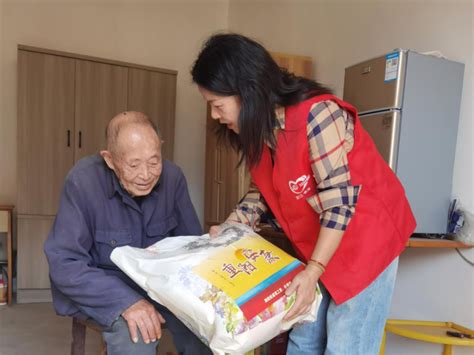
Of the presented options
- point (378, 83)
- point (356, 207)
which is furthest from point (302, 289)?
point (378, 83)

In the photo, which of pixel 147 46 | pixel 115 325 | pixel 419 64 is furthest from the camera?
pixel 147 46

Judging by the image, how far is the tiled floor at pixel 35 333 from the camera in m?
2.37

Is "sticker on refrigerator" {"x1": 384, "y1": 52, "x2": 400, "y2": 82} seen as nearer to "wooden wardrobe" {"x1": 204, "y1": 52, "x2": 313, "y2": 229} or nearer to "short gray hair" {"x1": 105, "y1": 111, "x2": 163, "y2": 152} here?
"wooden wardrobe" {"x1": 204, "y1": 52, "x2": 313, "y2": 229}

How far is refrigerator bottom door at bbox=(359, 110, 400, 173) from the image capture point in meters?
A: 1.61

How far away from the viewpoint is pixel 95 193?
1231mm

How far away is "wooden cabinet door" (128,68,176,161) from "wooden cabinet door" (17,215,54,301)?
1100 millimetres

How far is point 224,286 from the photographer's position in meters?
0.89

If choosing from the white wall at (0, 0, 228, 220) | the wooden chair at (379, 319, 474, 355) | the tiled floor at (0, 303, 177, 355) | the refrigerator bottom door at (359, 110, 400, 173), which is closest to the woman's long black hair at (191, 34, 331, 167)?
the refrigerator bottom door at (359, 110, 400, 173)

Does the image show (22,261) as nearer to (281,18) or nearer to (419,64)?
(281,18)

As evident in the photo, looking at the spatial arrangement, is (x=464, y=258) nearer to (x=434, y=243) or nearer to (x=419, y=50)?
(x=434, y=243)

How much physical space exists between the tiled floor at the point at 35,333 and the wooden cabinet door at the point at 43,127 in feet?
2.34

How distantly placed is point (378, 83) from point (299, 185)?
910mm

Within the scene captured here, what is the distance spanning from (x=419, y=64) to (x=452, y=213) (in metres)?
0.60

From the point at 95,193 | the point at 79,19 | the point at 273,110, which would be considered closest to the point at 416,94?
the point at 273,110
